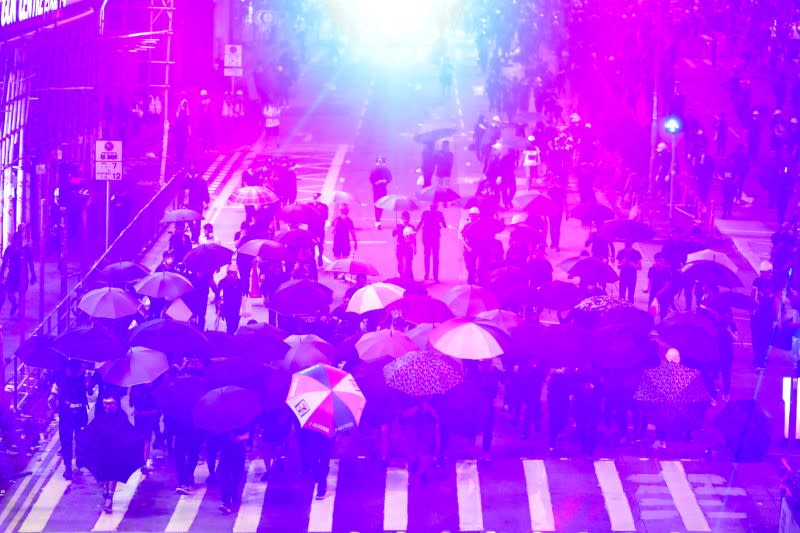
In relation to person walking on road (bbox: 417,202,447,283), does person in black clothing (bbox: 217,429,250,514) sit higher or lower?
lower

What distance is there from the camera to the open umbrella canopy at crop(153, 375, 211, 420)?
22.0 m

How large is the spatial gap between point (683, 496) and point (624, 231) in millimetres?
9669

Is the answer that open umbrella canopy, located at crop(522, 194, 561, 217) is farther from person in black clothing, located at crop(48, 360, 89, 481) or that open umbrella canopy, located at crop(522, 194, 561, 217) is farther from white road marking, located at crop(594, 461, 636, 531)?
person in black clothing, located at crop(48, 360, 89, 481)

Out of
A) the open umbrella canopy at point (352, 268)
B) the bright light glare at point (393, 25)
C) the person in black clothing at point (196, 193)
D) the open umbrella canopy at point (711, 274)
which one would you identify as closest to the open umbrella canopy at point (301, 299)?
the open umbrella canopy at point (352, 268)

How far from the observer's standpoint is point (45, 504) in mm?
21750

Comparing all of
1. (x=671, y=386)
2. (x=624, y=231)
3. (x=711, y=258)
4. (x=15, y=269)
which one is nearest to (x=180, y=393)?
(x=671, y=386)

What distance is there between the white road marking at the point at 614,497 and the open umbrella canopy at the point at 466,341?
2170 mm

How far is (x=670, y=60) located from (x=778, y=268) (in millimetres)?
17526

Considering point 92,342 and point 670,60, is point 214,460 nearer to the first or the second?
point 92,342

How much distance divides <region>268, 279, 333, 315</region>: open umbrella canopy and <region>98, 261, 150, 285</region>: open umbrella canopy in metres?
2.71

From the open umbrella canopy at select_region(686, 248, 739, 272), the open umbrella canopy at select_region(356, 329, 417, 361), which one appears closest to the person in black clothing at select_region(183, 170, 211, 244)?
the open umbrella canopy at select_region(686, 248, 739, 272)

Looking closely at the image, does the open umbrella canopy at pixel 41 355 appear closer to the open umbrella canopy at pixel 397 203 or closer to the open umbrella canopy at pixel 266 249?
the open umbrella canopy at pixel 266 249

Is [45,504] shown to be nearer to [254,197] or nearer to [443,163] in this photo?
[254,197]

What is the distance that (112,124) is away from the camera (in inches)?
1892
